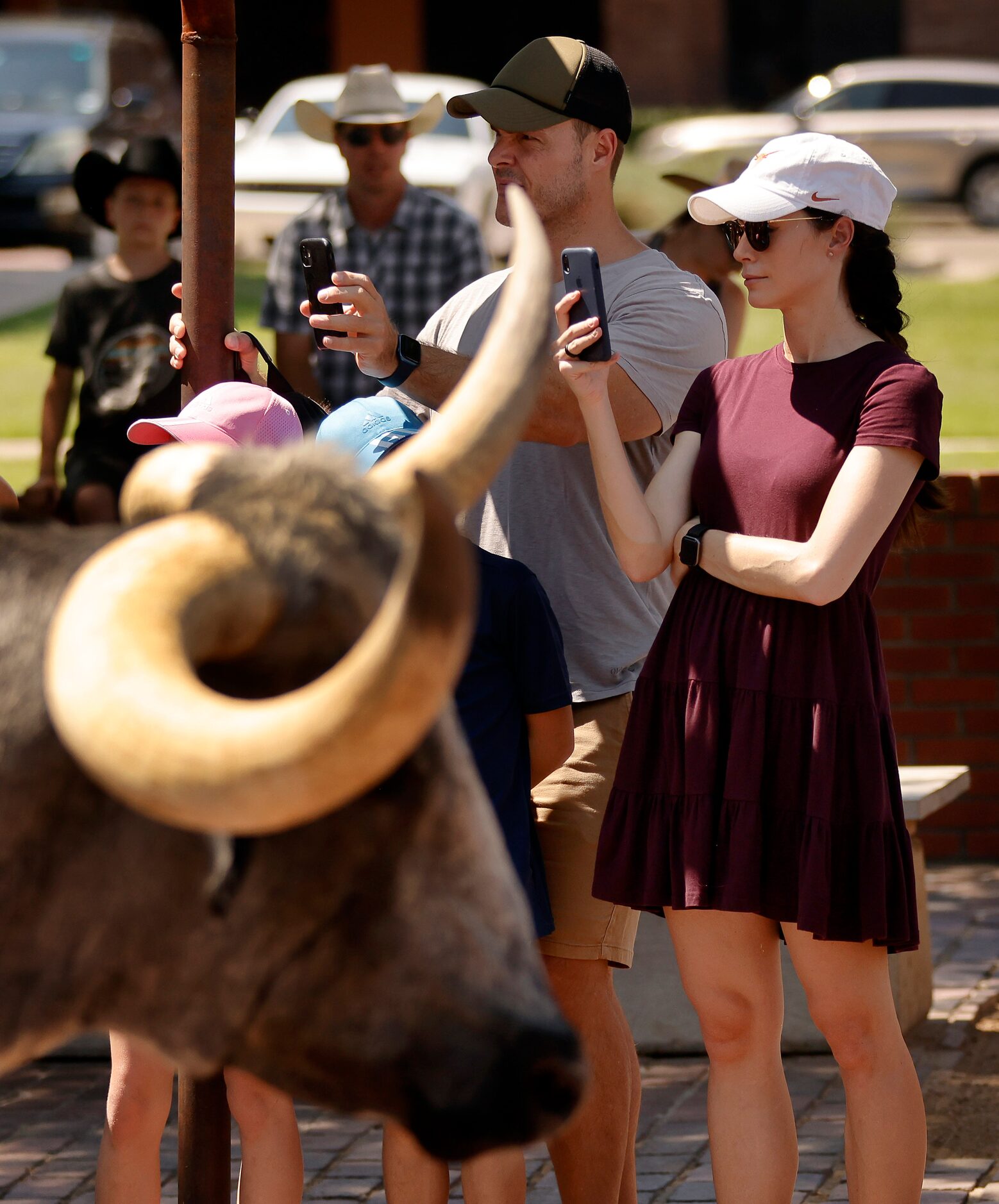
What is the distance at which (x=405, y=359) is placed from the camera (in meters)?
4.05

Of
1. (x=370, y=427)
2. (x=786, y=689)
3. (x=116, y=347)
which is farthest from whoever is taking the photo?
(x=116, y=347)

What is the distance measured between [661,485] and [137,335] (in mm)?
3771

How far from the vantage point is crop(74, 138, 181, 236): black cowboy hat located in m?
7.37

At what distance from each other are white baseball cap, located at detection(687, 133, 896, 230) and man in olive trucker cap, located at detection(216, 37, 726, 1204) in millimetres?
483

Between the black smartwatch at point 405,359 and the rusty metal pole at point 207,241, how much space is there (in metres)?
0.36

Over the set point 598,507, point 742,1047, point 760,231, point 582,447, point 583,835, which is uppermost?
point 760,231

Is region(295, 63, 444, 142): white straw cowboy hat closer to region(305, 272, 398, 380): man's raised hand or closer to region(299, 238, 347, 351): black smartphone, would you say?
region(299, 238, 347, 351): black smartphone

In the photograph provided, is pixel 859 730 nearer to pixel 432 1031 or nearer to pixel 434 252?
pixel 432 1031

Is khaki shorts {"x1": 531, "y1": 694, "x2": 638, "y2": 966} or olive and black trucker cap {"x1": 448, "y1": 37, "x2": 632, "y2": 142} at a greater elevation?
olive and black trucker cap {"x1": 448, "y1": 37, "x2": 632, "y2": 142}

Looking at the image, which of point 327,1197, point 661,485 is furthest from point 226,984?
point 327,1197

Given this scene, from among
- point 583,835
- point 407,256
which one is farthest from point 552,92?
point 407,256

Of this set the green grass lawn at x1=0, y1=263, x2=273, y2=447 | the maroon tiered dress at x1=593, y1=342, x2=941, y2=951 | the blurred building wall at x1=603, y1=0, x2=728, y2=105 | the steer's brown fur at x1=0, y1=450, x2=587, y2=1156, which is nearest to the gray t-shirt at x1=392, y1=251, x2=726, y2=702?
the maroon tiered dress at x1=593, y1=342, x2=941, y2=951

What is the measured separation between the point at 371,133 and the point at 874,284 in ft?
13.3

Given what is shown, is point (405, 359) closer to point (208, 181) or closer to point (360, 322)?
point (360, 322)
